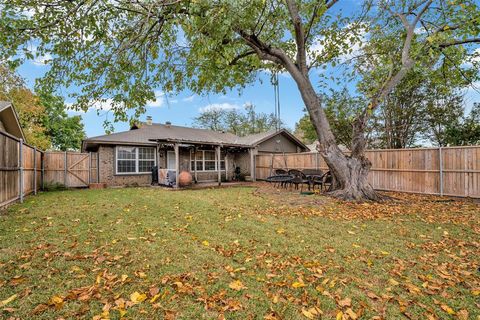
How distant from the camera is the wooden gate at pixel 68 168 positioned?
495 inches

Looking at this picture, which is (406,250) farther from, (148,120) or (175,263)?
(148,120)

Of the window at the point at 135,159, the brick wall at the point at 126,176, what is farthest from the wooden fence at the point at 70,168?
the window at the point at 135,159

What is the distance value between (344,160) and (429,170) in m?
3.99

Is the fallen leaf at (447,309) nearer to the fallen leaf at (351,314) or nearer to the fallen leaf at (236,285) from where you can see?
the fallen leaf at (351,314)

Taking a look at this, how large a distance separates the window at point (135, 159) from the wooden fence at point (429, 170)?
12.5 metres

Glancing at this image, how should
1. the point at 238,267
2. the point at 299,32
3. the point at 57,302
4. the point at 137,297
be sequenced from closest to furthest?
the point at 57,302
the point at 137,297
the point at 238,267
the point at 299,32

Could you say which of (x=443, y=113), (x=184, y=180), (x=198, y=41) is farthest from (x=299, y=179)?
(x=443, y=113)

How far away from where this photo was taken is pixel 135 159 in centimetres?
1473

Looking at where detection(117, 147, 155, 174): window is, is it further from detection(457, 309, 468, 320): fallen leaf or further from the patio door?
detection(457, 309, 468, 320): fallen leaf

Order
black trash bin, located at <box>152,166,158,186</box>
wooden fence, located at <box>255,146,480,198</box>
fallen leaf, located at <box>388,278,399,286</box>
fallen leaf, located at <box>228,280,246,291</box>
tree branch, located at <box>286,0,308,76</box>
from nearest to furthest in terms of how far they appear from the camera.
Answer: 1. fallen leaf, located at <box>228,280,246,291</box>
2. fallen leaf, located at <box>388,278,399,286</box>
3. tree branch, located at <box>286,0,308,76</box>
4. wooden fence, located at <box>255,146,480,198</box>
5. black trash bin, located at <box>152,166,158,186</box>

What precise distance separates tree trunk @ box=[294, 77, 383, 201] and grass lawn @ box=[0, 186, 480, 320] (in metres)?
2.38

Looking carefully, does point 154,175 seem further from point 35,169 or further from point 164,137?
point 35,169

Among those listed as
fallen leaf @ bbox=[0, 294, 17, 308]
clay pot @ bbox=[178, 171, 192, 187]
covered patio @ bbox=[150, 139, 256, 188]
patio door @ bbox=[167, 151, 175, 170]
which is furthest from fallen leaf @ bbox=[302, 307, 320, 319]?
patio door @ bbox=[167, 151, 175, 170]

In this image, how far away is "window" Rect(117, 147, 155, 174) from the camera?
1420 cm
